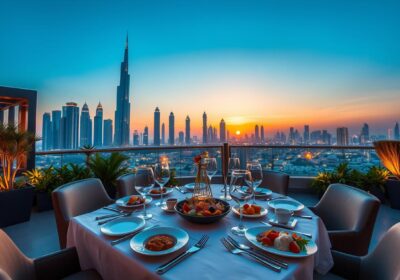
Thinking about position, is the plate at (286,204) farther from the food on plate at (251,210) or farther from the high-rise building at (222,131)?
the high-rise building at (222,131)

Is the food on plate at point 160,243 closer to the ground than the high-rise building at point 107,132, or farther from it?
closer to the ground

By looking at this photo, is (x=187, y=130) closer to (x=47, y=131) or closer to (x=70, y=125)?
(x=70, y=125)

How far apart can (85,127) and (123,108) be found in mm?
3390

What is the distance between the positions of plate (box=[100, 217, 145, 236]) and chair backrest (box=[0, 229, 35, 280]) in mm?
402

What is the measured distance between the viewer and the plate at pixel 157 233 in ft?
2.83

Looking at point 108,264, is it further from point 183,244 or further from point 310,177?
point 310,177

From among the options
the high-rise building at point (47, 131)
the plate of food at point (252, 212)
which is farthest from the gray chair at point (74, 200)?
the high-rise building at point (47, 131)

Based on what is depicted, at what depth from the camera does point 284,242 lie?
2.95ft

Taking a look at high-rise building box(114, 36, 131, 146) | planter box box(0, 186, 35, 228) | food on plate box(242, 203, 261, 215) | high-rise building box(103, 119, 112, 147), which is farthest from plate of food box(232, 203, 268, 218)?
high-rise building box(114, 36, 131, 146)

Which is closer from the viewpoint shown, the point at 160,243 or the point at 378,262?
the point at 160,243

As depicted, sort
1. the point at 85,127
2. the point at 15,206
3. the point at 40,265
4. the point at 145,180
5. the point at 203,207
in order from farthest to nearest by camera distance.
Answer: the point at 85,127 < the point at 15,206 < the point at 145,180 < the point at 203,207 < the point at 40,265

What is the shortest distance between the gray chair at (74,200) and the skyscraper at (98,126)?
366 cm

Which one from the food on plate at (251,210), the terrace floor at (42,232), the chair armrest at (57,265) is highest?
the food on plate at (251,210)

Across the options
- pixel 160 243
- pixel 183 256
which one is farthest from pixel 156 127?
pixel 183 256
